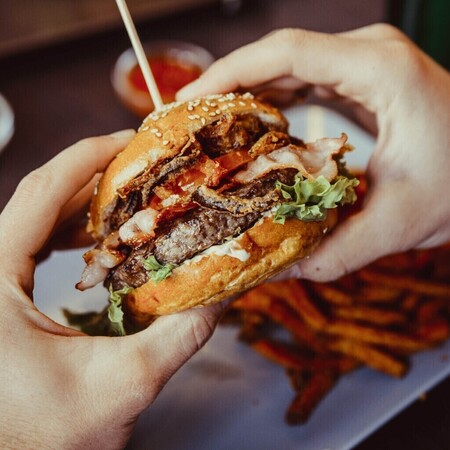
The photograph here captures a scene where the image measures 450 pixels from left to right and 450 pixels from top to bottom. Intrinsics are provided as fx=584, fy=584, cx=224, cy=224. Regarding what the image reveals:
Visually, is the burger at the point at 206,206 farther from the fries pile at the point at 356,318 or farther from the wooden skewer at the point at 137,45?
the fries pile at the point at 356,318

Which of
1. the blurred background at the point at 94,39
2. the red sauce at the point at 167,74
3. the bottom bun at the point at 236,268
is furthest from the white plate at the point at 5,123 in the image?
the bottom bun at the point at 236,268

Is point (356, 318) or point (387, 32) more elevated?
point (387, 32)

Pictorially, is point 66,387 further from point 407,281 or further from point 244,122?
point 407,281

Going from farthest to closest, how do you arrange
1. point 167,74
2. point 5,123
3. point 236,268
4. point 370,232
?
1. point 167,74
2. point 5,123
3. point 370,232
4. point 236,268

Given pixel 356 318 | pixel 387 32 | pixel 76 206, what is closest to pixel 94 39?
pixel 76 206

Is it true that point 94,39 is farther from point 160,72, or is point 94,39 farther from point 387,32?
point 387,32

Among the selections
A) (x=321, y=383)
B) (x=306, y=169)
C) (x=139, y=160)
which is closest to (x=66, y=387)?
(x=139, y=160)

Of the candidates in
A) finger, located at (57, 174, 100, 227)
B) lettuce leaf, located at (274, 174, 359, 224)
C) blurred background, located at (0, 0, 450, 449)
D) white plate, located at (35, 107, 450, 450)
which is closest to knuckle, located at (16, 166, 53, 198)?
finger, located at (57, 174, 100, 227)
